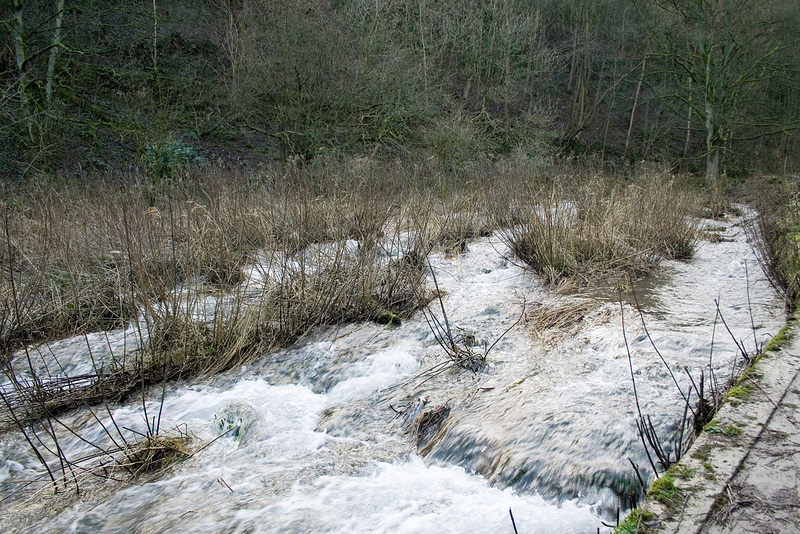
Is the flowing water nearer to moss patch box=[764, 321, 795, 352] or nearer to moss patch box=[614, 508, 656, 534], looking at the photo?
moss patch box=[764, 321, 795, 352]

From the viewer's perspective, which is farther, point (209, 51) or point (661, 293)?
point (209, 51)

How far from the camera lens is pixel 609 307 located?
420 centimetres

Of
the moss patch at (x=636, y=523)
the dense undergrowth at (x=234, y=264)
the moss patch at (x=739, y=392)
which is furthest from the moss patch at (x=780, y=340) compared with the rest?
the dense undergrowth at (x=234, y=264)

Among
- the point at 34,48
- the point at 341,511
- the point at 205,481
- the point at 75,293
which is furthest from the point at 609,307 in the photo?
the point at 34,48

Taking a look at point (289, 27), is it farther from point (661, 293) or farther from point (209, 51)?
point (661, 293)

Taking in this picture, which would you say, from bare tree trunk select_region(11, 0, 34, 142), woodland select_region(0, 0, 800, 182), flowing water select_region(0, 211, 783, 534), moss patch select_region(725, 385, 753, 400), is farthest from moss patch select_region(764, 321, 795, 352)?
bare tree trunk select_region(11, 0, 34, 142)

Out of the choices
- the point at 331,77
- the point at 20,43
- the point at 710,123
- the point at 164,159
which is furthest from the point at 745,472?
the point at 710,123

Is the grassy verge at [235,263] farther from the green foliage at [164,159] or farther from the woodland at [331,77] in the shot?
the woodland at [331,77]

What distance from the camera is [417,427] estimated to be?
289 centimetres

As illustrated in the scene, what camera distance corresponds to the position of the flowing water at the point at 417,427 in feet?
7.40

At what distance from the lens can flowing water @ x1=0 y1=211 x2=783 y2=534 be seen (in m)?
2.26

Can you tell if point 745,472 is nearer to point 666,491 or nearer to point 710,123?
point 666,491

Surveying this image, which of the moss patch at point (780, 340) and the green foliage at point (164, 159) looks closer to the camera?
the moss patch at point (780, 340)

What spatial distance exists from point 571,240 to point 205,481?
389cm
